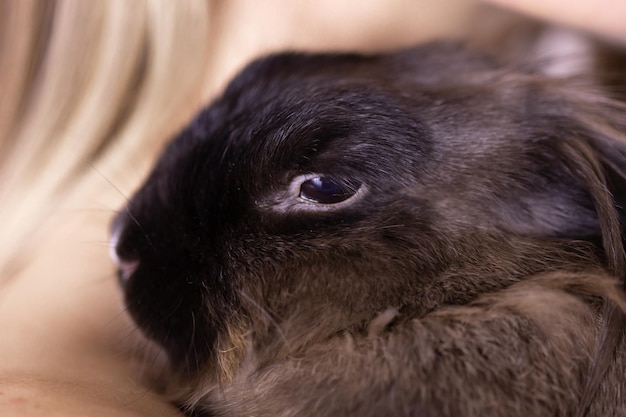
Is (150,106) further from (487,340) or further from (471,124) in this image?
(487,340)

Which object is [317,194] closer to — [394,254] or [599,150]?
[394,254]

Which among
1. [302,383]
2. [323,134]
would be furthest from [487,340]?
[323,134]

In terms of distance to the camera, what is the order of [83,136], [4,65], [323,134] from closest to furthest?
[323,134] → [4,65] → [83,136]

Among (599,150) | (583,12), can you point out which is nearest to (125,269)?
(599,150)

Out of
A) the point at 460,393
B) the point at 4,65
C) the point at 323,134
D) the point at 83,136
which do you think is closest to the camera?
the point at 460,393

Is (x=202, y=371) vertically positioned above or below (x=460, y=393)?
below

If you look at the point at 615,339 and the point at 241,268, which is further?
the point at 241,268

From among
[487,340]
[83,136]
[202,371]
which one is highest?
[487,340]

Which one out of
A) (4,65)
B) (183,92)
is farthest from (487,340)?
(4,65)
